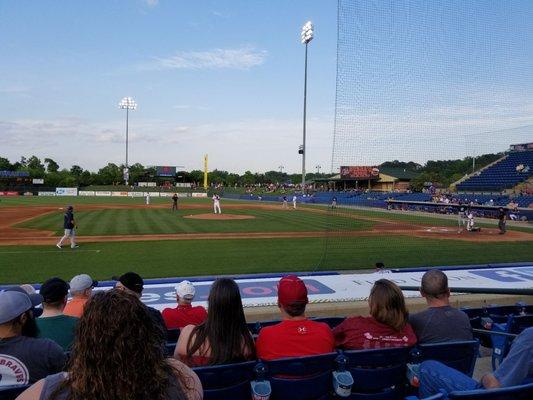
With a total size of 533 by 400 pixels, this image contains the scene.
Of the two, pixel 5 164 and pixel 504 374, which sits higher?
pixel 5 164

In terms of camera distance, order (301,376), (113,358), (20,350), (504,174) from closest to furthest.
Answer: (113,358)
(20,350)
(301,376)
(504,174)

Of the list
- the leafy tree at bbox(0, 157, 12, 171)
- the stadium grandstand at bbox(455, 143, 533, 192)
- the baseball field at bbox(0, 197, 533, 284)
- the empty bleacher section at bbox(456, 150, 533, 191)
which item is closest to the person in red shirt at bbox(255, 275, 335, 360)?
the baseball field at bbox(0, 197, 533, 284)

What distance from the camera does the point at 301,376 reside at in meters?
3.21

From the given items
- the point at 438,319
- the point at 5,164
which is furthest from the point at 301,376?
the point at 5,164

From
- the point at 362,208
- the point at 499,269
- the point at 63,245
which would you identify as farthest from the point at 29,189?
the point at 499,269

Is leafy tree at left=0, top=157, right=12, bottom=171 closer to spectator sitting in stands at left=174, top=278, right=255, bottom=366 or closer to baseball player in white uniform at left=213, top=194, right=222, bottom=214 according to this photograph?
baseball player in white uniform at left=213, top=194, right=222, bottom=214

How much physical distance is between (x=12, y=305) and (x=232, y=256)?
12.5 meters

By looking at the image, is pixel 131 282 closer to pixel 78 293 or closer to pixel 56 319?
pixel 78 293

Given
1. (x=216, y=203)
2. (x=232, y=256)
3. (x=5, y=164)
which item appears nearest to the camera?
(x=232, y=256)

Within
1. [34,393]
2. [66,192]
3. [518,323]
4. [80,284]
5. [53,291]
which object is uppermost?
[34,393]

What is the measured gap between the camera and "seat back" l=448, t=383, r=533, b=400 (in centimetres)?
228

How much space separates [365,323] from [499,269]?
330 inches

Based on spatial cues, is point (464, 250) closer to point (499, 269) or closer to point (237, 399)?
point (499, 269)

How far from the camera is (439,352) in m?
3.65
